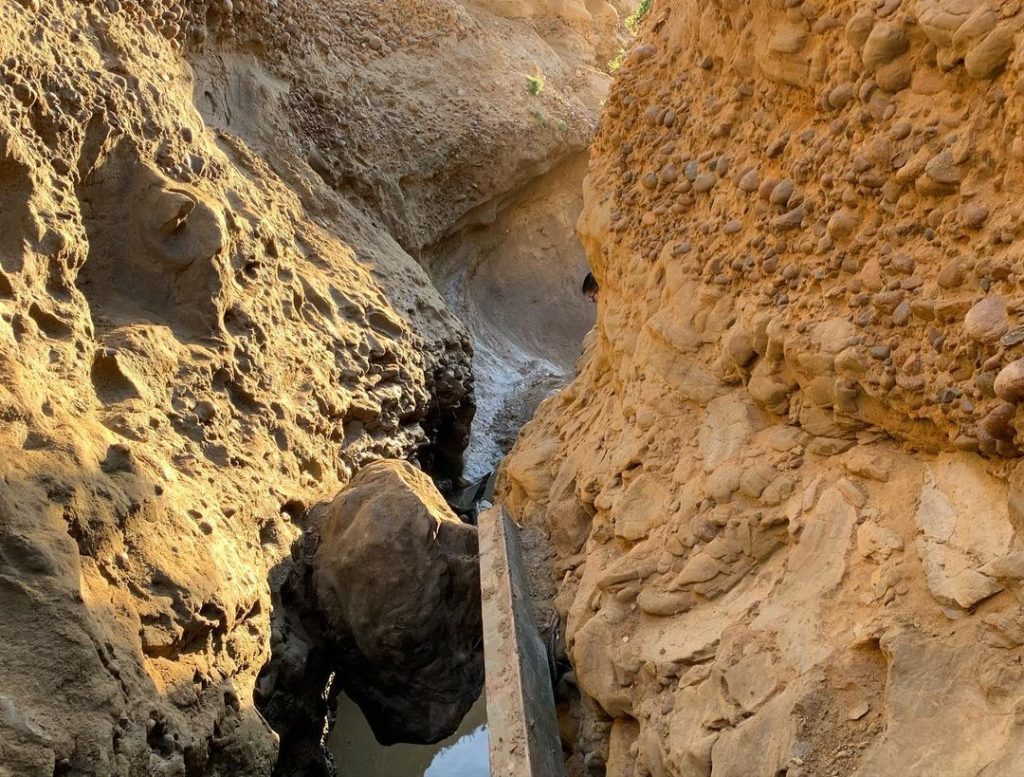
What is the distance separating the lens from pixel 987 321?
83.8 inches

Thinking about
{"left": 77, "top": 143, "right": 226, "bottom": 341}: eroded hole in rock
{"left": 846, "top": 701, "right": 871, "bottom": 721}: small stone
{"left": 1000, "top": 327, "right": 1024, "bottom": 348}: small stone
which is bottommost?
{"left": 77, "top": 143, "right": 226, "bottom": 341}: eroded hole in rock

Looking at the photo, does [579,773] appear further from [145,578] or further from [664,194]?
[664,194]

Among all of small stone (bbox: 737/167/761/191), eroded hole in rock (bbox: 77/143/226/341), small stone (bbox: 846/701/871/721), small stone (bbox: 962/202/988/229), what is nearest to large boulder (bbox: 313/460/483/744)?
eroded hole in rock (bbox: 77/143/226/341)

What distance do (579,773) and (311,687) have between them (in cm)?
152

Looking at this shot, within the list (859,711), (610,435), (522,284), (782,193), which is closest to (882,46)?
(782,193)

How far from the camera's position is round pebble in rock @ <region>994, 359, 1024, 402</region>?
201 cm

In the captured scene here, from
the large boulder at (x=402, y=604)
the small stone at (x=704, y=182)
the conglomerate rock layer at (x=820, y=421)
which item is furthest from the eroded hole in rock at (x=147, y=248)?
the small stone at (x=704, y=182)

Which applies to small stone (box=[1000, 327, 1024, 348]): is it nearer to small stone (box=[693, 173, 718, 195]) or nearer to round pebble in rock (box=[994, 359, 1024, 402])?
round pebble in rock (box=[994, 359, 1024, 402])

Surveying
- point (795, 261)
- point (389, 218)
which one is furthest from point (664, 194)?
point (389, 218)

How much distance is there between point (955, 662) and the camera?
204cm

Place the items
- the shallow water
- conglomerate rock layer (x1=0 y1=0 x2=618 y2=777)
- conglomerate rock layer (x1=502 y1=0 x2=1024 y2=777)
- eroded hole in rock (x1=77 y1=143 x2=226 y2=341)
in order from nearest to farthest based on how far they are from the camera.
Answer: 1. conglomerate rock layer (x1=502 y1=0 x2=1024 y2=777)
2. conglomerate rock layer (x1=0 y1=0 x2=618 y2=777)
3. eroded hole in rock (x1=77 y1=143 x2=226 y2=341)
4. the shallow water

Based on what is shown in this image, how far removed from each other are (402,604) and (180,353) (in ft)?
4.86

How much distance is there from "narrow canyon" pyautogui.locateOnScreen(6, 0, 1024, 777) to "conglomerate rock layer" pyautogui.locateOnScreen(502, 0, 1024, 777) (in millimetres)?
11

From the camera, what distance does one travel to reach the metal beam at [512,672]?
2.99 meters
